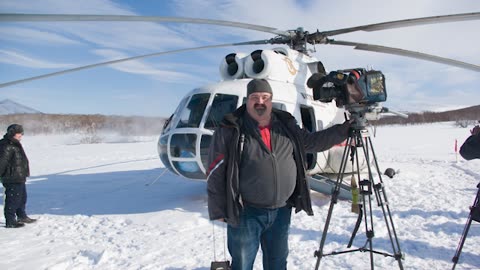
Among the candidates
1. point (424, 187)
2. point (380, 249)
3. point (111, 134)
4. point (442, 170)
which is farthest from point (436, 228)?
point (111, 134)

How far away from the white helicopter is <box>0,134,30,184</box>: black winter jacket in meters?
2.24

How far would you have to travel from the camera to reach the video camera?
3.04m

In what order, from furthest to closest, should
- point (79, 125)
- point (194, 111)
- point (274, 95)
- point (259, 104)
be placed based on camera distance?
point (79, 125) < point (194, 111) < point (274, 95) < point (259, 104)

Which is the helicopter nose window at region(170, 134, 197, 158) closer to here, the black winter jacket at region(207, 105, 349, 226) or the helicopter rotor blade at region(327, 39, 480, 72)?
the black winter jacket at region(207, 105, 349, 226)

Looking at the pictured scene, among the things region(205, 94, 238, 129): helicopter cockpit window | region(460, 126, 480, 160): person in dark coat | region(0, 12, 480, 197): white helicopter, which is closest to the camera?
region(460, 126, 480, 160): person in dark coat

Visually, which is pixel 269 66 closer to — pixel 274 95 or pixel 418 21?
pixel 274 95

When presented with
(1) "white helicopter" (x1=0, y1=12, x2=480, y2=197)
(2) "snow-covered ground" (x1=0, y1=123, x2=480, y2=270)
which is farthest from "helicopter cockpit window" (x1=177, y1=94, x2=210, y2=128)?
(2) "snow-covered ground" (x1=0, y1=123, x2=480, y2=270)

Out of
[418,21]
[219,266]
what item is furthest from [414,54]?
[219,266]

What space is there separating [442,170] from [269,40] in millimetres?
8004

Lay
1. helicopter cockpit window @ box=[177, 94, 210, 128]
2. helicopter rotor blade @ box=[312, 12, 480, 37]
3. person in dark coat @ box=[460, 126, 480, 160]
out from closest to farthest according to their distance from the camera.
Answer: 1. person in dark coat @ box=[460, 126, 480, 160]
2. helicopter rotor blade @ box=[312, 12, 480, 37]
3. helicopter cockpit window @ box=[177, 94, 210, 128]

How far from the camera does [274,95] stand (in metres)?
5.94

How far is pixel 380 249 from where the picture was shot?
13.8 ft

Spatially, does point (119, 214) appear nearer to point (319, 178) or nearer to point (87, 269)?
point (87, 269)

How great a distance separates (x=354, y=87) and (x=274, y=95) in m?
2.94
